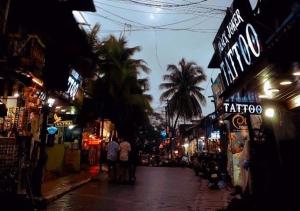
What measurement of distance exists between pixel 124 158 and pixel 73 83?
15.5ft

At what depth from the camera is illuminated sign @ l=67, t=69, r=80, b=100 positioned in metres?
17.7

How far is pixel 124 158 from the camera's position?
55.6ft

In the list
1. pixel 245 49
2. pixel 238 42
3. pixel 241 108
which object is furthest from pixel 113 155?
pixel 245 49

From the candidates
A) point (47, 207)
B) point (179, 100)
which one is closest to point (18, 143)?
point (47, 207)

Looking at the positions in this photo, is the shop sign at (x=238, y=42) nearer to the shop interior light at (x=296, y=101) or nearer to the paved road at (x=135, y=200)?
the shop interior light at (x=296, y=101)

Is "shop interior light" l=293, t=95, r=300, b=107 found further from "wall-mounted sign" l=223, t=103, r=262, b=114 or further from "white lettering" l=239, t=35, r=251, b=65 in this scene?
"white lettering" l=239, t=35, r=251, b=65

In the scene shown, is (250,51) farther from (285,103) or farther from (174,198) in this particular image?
(174,198)

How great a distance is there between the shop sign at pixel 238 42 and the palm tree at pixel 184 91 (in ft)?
118

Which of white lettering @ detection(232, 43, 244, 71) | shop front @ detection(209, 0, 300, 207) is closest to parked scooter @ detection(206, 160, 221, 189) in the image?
shop front @ detection(209, 0, 300, 207)

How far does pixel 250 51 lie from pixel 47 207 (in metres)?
6.91

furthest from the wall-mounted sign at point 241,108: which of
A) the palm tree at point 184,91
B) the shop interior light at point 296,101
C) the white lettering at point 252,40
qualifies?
the palm tree at point 184,91

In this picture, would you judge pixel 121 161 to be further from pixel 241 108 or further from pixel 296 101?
pixel 296 101

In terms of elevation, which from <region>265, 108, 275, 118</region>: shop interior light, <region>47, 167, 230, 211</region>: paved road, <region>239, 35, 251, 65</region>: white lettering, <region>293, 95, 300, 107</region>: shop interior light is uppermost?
<region>239, 35, 251, 65</region>: white lettering

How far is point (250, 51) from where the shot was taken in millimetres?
8156
